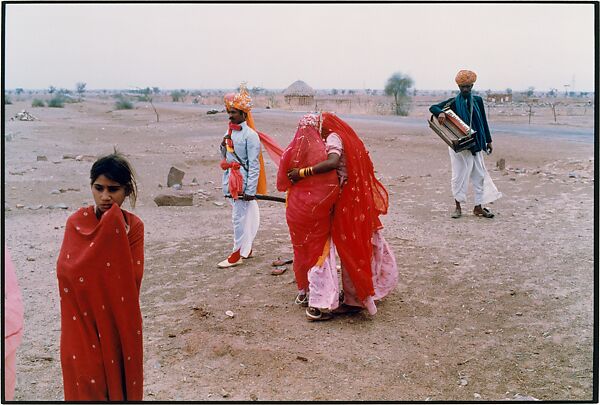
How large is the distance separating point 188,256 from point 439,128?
3.87 m

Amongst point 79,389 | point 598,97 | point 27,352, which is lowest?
point 27,352

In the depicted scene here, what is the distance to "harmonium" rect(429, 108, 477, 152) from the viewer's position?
8359 mm

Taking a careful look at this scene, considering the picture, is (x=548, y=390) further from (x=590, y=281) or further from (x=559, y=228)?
(x=559, y=228)

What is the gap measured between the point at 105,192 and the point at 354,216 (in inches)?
97.5

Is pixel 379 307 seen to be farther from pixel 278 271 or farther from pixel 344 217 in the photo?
pixel 278 271

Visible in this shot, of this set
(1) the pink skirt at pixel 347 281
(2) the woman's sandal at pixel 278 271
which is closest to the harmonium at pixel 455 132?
(2) the woman's sandal at pixel 278 271

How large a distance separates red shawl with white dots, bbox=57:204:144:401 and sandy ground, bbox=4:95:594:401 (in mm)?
1029

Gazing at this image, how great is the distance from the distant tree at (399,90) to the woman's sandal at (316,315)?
26.3m

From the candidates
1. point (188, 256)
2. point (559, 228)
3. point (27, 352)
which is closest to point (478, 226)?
point (559, 228)

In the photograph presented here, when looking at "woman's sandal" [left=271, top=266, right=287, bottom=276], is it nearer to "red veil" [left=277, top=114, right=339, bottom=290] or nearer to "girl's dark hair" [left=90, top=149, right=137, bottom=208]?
"red veil" [left=277, top=114, right=339, bottom=290]

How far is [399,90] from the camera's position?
110ft

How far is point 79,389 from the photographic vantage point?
10.1 feet

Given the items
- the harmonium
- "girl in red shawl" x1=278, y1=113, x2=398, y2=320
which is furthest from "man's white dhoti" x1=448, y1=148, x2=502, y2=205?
"girl in red shawl" x1=278, y1=113, x2=398, y2=320

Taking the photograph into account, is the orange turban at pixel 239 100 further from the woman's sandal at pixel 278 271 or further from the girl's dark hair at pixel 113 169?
the girl's dark hair at pixel 113 169
